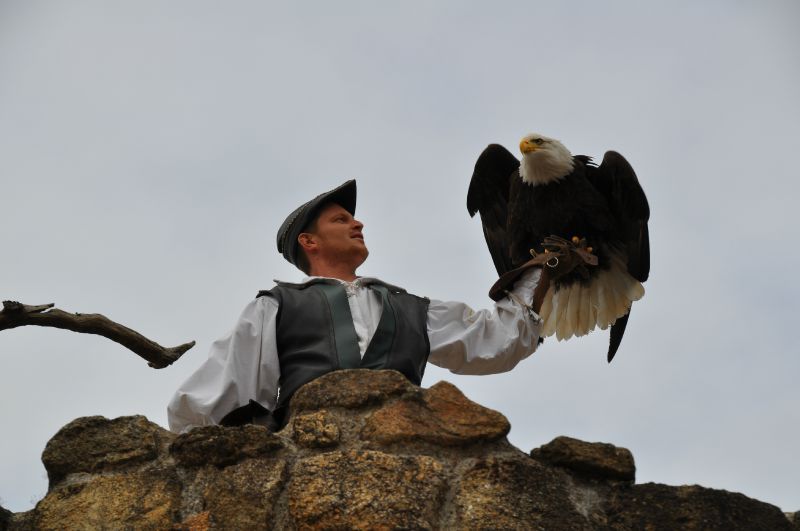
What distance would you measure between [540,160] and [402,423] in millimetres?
3559

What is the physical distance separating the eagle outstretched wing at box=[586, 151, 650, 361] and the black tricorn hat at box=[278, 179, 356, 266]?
193 centimetres

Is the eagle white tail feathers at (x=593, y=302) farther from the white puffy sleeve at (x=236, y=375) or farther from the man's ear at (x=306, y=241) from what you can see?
the white puffy sleeve at (x=236, y=375)

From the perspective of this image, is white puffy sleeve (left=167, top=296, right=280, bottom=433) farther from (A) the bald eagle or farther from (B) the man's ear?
(A) the bald eagle

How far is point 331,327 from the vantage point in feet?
12.3

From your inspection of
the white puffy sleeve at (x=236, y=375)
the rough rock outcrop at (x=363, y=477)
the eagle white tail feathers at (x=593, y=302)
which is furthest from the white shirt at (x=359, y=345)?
the eagle white tail feathers at (x=593, y=302)

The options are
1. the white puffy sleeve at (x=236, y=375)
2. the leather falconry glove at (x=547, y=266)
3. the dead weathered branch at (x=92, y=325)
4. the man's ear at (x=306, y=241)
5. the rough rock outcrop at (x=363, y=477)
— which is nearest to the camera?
the rough rock outcrop at (x=363, y=477)

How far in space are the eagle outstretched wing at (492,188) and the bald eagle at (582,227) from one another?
0.53ft

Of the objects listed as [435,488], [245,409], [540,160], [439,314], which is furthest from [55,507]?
[540,160]

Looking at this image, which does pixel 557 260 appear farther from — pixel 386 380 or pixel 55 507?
pixel 55 507

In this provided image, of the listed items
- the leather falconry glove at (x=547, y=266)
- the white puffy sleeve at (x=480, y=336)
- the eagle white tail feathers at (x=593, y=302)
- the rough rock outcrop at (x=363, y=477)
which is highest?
the eagle white tail feathers at (x=593, y=302)

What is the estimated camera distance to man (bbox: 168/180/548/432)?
11.9 ft

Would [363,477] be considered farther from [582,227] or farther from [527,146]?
[527,146]

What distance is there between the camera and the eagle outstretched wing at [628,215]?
5.86 metres

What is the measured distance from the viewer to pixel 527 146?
6383mm
